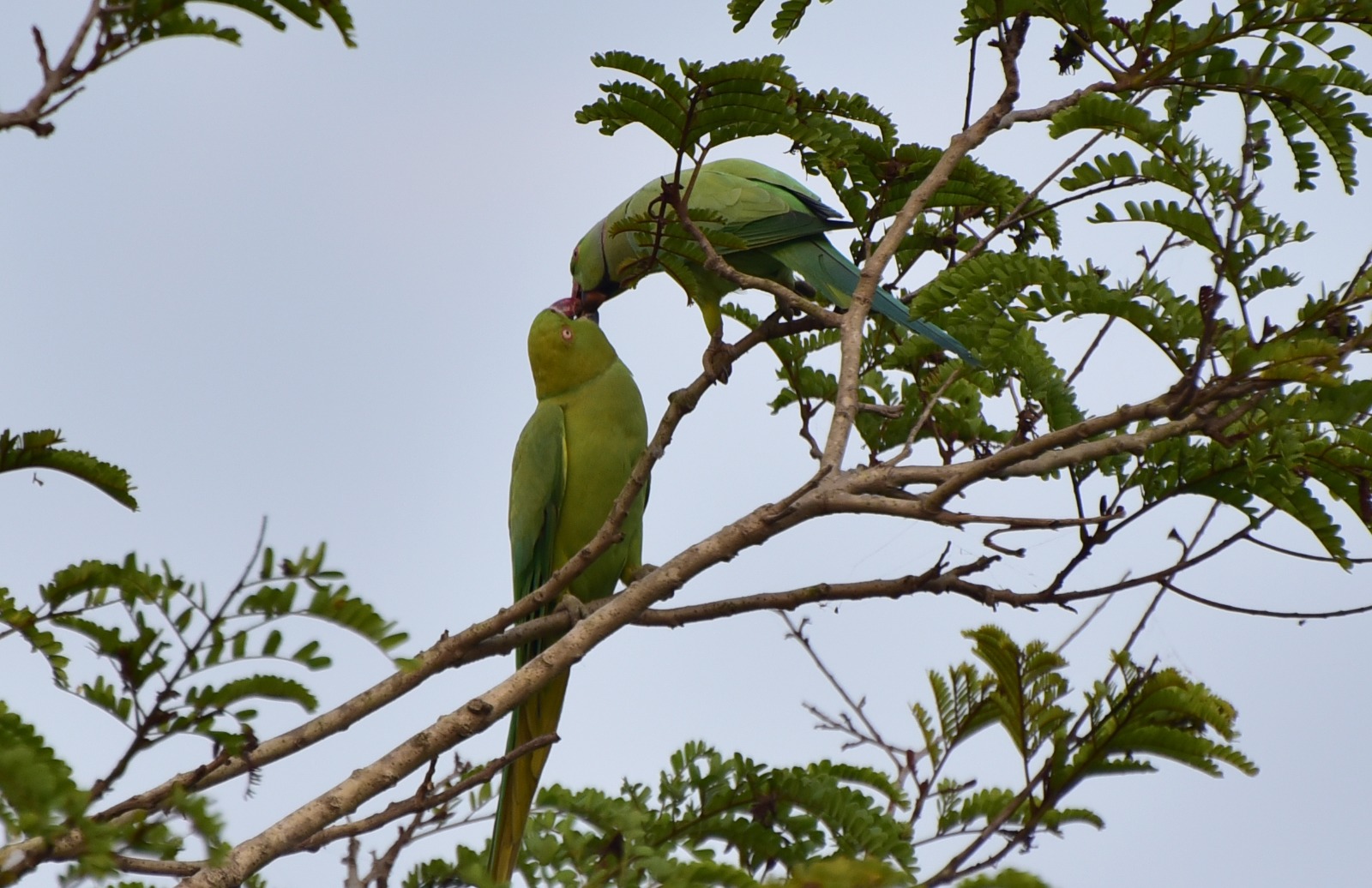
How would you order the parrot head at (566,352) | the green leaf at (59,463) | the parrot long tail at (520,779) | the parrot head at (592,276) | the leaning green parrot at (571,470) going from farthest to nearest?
the parrot head at (592,276) < the parrot head at (566,352) < the leaning green parrot at (571,470) < the parrot long tail at (520,779) < the green leaf at (59,463)

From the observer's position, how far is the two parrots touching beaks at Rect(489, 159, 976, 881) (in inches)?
177

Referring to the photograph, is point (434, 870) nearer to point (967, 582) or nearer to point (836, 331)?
point (967, 582)

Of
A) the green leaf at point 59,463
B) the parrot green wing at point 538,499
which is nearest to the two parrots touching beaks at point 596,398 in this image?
the parrot green wing at point 538,499

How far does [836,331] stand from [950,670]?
3.48 feet

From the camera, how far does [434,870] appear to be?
3.24 meters

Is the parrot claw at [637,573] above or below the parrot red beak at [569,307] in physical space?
below

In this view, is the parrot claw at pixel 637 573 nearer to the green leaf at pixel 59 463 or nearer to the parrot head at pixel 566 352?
the parrot head at pixel 566 352

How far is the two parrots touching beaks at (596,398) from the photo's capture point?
448 cm

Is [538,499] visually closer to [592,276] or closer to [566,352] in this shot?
[566,352]

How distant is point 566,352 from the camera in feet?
17.2

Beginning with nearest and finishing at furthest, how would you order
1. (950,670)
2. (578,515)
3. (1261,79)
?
(1261,79)
(950,670)
(578,515)

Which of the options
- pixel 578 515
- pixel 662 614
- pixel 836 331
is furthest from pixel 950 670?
pixel 578 515

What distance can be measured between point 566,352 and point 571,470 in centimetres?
50

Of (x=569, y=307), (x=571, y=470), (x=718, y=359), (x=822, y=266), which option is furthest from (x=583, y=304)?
(x=718, y=359)
